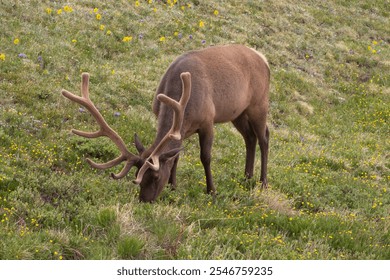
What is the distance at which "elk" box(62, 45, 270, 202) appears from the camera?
273 inches

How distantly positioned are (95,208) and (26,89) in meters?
4.20

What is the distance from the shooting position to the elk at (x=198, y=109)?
22.7ft

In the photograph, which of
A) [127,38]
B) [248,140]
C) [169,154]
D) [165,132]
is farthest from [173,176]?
[127,38]

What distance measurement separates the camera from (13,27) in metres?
12.4

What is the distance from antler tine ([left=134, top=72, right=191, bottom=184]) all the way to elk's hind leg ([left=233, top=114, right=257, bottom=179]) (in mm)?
2716

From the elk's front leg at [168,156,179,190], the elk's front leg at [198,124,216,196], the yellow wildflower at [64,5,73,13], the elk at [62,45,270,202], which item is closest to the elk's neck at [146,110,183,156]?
the elk at [62,45,270,202]

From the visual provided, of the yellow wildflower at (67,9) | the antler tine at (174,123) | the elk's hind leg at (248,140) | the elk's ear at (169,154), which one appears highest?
the antler tine at (174,123)

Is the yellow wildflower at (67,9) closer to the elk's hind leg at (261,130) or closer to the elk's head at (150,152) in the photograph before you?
the elk's hind leg at (261,130)

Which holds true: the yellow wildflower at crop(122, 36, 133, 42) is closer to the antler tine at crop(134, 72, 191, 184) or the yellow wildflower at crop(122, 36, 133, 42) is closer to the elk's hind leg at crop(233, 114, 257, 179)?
the elk's hind leg at crop(233, 114, 257, 179)

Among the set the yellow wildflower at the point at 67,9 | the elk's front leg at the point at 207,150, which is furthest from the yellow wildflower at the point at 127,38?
the elk's front leg at the point at 207,150

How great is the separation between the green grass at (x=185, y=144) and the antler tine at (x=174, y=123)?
0.58 metres

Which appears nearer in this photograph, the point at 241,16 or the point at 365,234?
the point at 365,234
